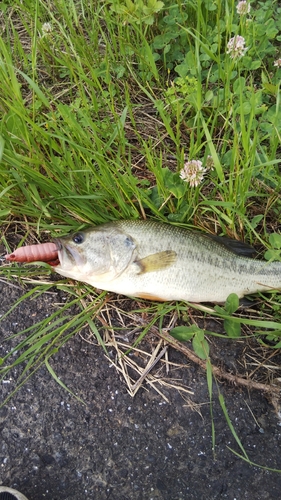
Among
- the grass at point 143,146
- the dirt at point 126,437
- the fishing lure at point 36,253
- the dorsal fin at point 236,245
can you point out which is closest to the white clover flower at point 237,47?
the grass at point 143,146

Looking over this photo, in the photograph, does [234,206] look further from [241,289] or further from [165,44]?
[165,44]

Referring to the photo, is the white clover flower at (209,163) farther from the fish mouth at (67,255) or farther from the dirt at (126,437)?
the dirt at (126,437)

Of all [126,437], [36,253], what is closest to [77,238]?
[36,253]

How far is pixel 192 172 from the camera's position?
2.62 m

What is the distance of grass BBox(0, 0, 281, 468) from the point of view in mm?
2707

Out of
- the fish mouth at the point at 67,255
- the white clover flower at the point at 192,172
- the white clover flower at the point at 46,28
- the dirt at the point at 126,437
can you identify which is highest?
the white clover flower at the point at 46,28

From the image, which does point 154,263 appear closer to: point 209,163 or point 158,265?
point 158,265

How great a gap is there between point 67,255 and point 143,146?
1.00m

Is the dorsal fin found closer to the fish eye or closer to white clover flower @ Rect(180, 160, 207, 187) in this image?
white clover flower @ Rect(180, 160, 207, 187)

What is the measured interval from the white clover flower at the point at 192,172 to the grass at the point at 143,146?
124 mm

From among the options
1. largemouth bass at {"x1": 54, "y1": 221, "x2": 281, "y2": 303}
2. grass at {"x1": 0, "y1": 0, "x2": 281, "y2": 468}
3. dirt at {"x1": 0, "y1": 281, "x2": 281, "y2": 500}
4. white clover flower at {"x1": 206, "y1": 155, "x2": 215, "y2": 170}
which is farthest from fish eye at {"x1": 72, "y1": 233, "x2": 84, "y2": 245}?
white clover flower at {"x1": 206, "y1": 155, "x2": 215, "y2": 170}

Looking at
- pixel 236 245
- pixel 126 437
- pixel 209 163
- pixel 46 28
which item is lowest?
pixel 126 437

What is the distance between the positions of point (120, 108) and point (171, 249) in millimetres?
1379

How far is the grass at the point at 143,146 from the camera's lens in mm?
2707
